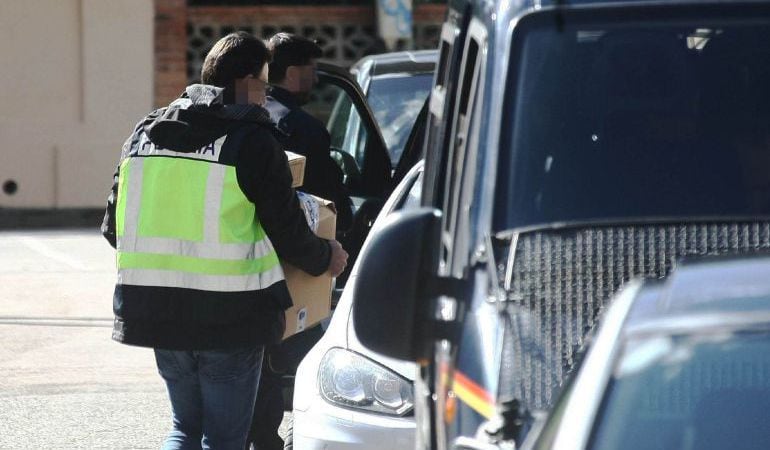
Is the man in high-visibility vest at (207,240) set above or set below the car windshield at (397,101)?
below

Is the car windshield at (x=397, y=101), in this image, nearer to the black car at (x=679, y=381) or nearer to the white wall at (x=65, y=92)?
the white wall at (x=65, y=92)

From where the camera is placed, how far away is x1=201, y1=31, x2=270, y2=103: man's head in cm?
541

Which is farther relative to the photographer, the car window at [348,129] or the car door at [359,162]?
the car window at [348,129]

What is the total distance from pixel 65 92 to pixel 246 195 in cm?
1095

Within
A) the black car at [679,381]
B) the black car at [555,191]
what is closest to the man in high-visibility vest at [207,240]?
the black car at [555,191]

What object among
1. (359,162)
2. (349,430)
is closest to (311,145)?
(359,162)

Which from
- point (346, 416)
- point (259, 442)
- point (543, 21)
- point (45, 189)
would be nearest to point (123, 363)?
point (259, 442)

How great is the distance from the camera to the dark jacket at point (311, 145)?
269 inches

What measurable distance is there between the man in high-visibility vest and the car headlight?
0.30 m

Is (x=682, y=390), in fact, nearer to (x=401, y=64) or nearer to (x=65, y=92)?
(x=401, y=64)

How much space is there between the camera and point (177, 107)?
5.22m

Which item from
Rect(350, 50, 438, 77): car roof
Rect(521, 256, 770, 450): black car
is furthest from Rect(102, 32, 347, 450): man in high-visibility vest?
Rect(350, 50, 438, 77): car roof

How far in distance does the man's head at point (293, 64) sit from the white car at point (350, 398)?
5.54ft

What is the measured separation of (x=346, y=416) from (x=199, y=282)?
0.64 metres
